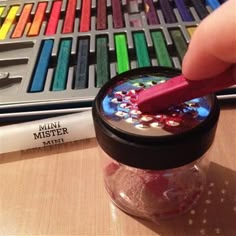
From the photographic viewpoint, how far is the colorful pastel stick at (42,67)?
0.44m

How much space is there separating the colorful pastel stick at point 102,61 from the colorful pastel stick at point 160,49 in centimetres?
6

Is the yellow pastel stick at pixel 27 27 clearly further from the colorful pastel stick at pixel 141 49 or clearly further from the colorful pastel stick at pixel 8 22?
the colorful pastel stick at pixel 141 49

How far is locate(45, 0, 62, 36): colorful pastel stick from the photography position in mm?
539

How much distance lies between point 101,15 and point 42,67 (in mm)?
145

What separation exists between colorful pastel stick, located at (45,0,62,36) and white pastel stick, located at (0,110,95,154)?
186mm

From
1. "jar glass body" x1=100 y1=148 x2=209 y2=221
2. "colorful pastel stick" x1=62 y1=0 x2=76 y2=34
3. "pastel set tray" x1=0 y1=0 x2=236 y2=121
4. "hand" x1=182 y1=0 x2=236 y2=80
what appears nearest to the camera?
"hand" x1=182 y1=0 x2=236 y2=80

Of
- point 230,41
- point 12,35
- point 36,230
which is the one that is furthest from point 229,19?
point 12,35

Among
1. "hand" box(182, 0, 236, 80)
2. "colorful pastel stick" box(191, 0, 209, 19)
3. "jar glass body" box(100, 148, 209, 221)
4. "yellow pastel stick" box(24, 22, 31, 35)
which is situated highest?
"hand" box(182, 0, 236, 80)

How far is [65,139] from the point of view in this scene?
39 cm

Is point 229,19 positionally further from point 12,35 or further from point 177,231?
point 12,35

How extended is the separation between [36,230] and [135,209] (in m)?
0.08

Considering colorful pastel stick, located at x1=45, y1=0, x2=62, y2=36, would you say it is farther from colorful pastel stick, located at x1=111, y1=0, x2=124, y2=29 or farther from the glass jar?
the glass jar

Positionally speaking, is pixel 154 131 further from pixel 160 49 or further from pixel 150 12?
pixel 150 12

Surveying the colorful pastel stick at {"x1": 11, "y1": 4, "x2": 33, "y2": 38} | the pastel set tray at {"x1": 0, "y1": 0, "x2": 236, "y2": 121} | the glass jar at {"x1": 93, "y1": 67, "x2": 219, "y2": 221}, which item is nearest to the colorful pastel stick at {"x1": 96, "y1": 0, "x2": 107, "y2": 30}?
the pastel set tray at {"x1": 0, "y1": 0, "x2": 236, "y2": 121}
